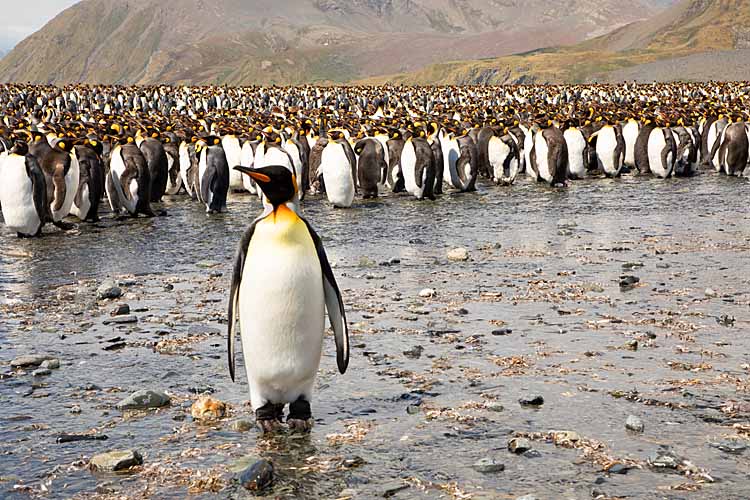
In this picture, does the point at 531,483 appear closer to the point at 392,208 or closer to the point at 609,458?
the point at 609,458

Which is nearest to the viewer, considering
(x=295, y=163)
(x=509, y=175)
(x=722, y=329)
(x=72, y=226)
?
(x=722, y=329)

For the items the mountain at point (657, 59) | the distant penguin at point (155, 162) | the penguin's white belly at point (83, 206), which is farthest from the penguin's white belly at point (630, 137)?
the mountain at point (657, 59)

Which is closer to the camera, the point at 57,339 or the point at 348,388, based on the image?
the point at 348,388

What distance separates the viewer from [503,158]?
17328 mm

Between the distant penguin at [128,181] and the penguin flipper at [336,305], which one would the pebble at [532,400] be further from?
the distant penguin at [128,181]

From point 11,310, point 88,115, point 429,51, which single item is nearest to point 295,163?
point 11,310

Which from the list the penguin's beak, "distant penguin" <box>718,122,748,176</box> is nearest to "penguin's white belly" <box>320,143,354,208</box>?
"distant penguin" <box>718,122,748,176</box>

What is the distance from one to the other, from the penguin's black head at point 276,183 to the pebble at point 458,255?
5.25 metres

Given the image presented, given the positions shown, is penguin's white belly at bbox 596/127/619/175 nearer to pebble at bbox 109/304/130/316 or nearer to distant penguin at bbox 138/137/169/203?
distant penguin at bbox 138/137/169/203

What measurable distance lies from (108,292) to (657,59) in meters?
97.5

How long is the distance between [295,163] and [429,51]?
597ft

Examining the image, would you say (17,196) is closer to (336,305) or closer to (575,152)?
(336,305)

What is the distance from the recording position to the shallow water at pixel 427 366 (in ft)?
13.4

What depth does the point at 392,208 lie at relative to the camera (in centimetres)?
1431
